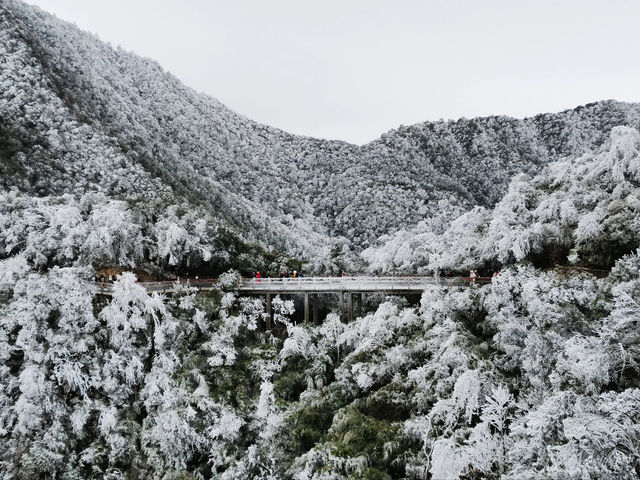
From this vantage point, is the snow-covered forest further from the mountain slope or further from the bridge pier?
the mountain slope

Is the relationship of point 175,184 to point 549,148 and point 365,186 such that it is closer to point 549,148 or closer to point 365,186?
point 365,186

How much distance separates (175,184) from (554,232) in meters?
49.6

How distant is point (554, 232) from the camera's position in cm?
3041

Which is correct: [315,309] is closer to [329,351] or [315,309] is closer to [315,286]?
[315,286]

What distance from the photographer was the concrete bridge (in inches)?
1288

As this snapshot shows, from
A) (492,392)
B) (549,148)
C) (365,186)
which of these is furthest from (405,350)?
(549,148)

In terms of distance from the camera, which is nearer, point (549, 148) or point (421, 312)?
point (421, 312)

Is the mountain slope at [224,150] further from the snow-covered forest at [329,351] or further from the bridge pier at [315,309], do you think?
the bridge pier at [315,309]

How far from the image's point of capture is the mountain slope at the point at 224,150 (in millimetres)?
58531

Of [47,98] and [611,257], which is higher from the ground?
[47,98]

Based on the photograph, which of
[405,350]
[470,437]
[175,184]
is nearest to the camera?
[470,437]

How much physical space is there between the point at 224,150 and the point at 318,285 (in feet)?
241

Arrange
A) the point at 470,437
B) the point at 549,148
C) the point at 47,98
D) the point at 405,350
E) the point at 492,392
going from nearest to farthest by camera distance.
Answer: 1. the point at 470,437
2. the point at 492,392
3. the point at 405,350
4. the point at 47,98
5. the point at 549,148

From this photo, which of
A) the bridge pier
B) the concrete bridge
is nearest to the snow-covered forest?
the concrete bridge
